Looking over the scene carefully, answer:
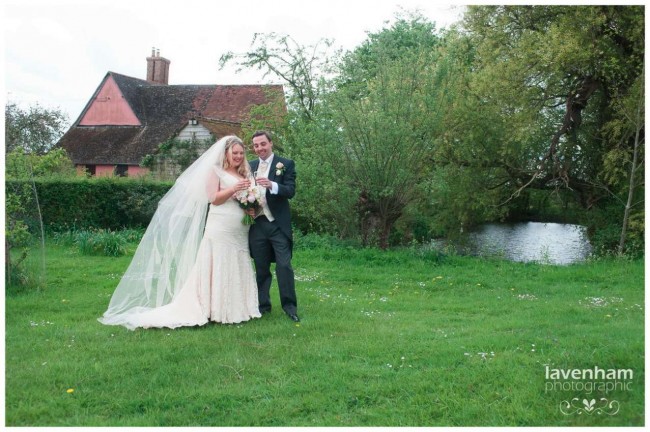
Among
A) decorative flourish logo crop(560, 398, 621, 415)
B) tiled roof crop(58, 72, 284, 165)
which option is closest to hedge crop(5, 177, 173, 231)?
tiled roof crop(58, 72, 284, 165)

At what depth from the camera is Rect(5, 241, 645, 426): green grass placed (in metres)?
Result: 4.37

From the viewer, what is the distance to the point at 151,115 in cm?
3092

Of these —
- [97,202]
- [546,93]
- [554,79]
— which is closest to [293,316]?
[554,79]

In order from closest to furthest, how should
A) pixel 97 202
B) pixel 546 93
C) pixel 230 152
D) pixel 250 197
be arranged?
pixel 250 197
pixel 230 152
pixel 546 93
pixel 97 202

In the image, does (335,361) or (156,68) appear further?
(156,68)

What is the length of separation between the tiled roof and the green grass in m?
20.5

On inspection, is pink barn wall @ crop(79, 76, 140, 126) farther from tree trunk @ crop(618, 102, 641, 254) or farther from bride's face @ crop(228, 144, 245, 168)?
bride's face @ crop(228, 144, 245, 168)

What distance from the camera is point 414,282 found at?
32.8 ft

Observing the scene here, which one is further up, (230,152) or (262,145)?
(262,145)

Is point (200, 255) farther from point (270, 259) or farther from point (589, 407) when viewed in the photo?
point (589, 407)

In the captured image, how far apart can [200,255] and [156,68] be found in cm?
3023

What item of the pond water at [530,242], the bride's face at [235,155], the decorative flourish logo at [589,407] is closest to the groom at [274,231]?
the bride's face at [235,155]

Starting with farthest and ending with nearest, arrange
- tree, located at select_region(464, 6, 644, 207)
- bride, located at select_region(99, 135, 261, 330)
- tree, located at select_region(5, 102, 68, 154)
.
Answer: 1. tree, located at select_region(5, 102, 68, 154)
2. tree, located at select_region(464, 6, 644, 207)
3. bride, located at select_region(99, 135, 261, 330)

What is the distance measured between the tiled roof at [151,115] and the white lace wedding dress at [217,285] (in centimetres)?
2068
